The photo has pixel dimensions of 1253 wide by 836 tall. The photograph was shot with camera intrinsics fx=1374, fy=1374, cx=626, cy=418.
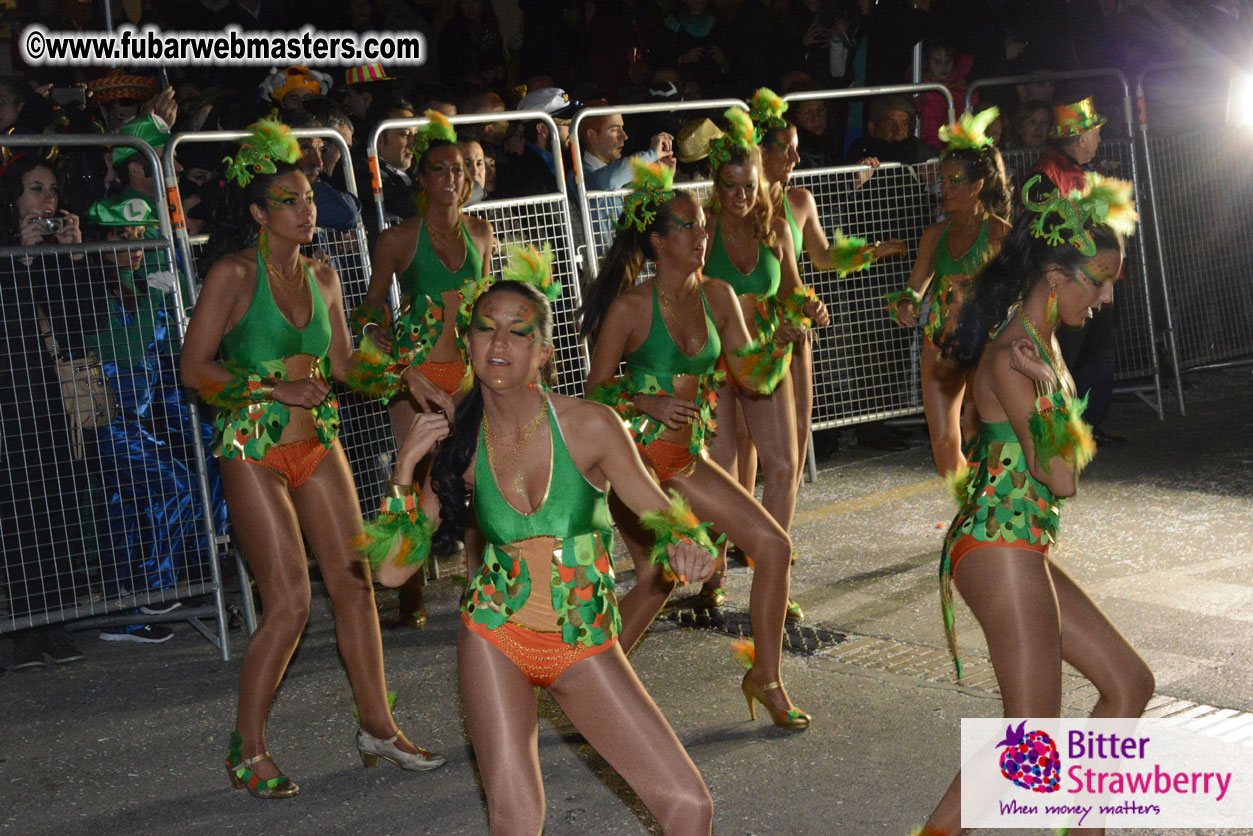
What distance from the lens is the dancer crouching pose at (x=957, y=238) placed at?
23.0ft

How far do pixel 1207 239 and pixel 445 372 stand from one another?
7.12m

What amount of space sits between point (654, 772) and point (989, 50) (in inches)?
379

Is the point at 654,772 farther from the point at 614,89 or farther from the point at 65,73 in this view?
the point at 614,89

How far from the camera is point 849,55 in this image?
11.7 meters

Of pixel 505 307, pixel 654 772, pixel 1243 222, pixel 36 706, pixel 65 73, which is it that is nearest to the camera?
pixel 654 772

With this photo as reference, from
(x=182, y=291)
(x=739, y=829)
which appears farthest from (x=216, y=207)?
(x=739, y=829)

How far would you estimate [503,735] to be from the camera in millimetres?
3355

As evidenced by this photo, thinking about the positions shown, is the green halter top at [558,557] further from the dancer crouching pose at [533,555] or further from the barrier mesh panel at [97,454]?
the barrier mesh panel at [97,454]

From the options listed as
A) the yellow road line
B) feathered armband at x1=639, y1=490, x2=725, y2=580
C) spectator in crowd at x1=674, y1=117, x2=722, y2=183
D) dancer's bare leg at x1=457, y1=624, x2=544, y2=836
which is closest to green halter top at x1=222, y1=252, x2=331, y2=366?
dancer's bare leg at x1=457, y1=624, x2=544, y2=836

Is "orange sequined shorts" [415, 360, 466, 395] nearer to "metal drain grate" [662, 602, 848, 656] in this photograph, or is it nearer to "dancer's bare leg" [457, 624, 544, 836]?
"metal drain grate" [662, 602, 848, 656]

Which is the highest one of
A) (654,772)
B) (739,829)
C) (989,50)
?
(989,50)

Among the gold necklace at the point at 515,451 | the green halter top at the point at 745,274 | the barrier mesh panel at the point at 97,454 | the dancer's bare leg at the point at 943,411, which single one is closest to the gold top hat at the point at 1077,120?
the dancer's bare leg at the point at 943,411

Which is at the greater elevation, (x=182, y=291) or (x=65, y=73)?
(x=65, y=73)

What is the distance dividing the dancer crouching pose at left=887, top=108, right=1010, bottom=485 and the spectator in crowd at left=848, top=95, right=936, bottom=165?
2.58 meters
